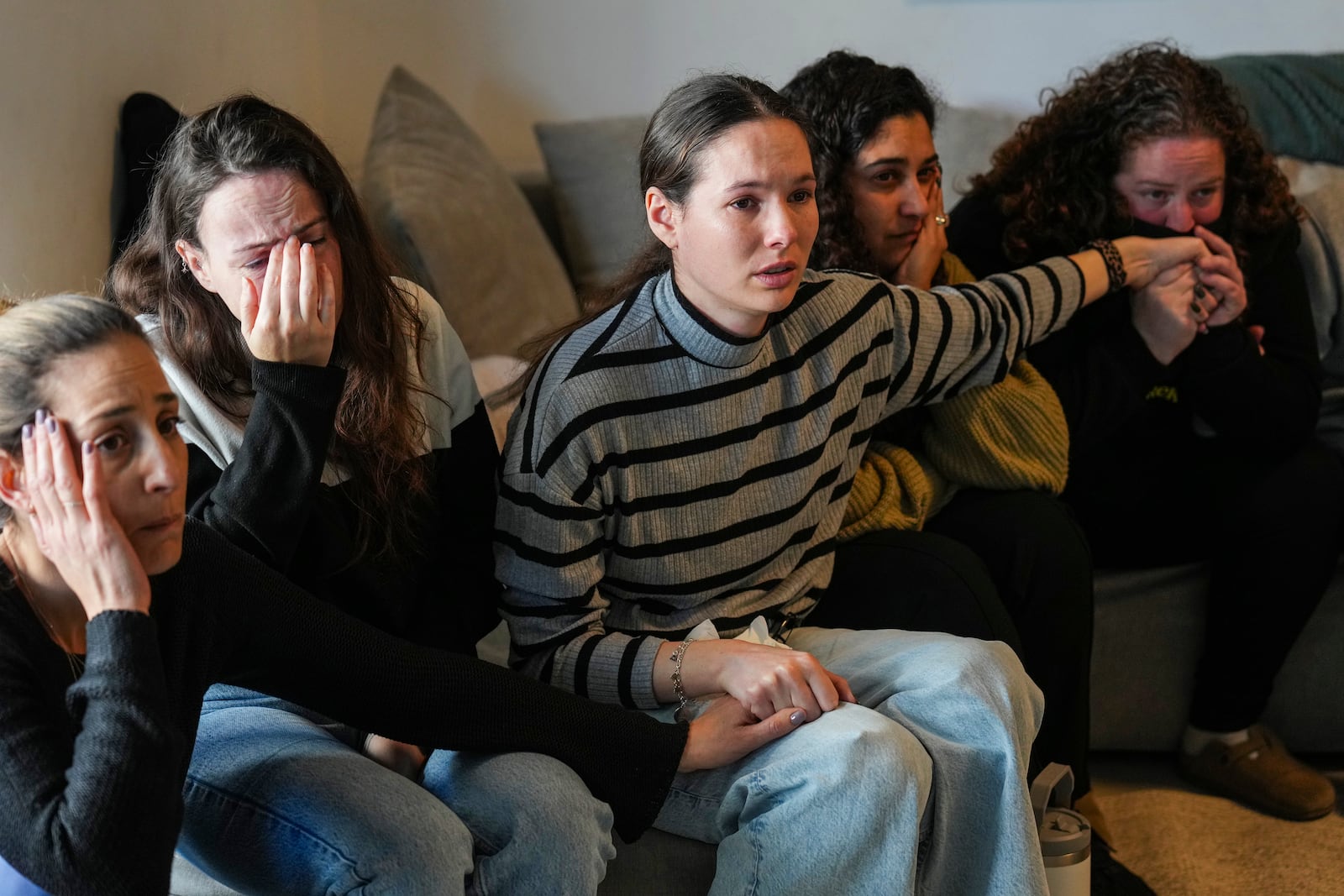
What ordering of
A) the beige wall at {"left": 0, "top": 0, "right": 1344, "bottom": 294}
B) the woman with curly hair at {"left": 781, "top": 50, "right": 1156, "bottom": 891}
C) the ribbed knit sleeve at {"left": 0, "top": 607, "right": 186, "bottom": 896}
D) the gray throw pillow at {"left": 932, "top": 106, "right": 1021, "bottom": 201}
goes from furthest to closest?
the beige wall at {"left": 0, "top": 0, "right": 1344, "bottom": 294}, the gray throw pillow at {"left": 932, "top": 106, "right": 1021, "bottom": 201}, the woman with curly hair at {"left": 781, "top": 50, "right": 1156, "bottom": 891}, the ribbed knit sleeve at {"left": 0, "top": 607, "right": 186, "bottom": 896}

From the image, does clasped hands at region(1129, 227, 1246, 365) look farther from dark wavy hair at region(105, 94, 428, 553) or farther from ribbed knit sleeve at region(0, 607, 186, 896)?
ribbed knit sleeve at region(0, 607, 186, 896)

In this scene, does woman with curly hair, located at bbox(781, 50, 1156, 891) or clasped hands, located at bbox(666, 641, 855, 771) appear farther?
woman with curly hair, located at bbox(781, 50, 1156, 891)

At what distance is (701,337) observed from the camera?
1433mm

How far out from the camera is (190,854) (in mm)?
1239

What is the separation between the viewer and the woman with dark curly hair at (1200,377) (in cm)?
186

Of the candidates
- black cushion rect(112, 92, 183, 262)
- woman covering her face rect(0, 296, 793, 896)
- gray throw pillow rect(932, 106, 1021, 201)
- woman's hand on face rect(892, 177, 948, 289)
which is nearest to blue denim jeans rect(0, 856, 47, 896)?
woman covering her face rect(0, 296, 793, 896)

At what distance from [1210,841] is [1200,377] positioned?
0.61 m

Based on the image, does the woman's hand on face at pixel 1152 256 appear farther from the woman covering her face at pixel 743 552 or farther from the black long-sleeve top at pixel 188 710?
the black long-sleeve top at pixel 188 710

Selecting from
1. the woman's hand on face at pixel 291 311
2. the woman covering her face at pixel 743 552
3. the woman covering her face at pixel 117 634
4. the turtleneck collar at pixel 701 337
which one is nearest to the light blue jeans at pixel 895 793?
the woman covering her face at pixel 743 552

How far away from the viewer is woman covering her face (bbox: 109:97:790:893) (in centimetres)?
120

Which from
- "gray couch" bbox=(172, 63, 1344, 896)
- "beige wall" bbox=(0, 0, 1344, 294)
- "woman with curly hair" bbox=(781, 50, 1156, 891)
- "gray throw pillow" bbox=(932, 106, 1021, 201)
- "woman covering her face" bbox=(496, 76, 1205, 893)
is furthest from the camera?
"beige wall" bbox=(0, 0, 1344, 294)

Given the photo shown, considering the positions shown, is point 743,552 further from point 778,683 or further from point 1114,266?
point 1114,266

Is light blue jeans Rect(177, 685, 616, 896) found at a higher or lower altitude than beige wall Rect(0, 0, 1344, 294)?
lower

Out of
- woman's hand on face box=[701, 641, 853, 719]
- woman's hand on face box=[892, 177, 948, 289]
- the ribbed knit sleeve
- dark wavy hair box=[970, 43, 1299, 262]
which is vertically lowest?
woman's hand on face box=[701, 641, 853, 719]
